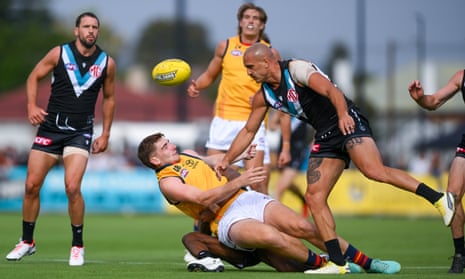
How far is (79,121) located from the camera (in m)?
11.2

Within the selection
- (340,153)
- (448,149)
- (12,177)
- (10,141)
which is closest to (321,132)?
(340,153)

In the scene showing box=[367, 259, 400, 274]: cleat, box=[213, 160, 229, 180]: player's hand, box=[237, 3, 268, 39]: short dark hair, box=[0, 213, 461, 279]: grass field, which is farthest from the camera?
box=[237, 3, 268, 39]: short dark hair

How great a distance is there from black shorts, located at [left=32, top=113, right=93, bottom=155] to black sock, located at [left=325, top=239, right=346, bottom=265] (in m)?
3.39

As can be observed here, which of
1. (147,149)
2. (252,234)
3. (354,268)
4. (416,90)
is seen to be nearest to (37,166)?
(147,149)

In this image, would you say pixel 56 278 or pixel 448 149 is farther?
pixel 448 149

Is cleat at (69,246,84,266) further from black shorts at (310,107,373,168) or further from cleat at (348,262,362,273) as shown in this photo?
cleat at (348,262,362,273)

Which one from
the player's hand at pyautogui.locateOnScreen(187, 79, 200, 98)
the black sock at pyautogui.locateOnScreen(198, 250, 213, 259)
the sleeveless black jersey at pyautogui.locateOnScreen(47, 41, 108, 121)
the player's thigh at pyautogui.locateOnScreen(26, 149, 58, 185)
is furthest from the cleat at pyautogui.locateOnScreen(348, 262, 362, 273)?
the player's hand at pyautogui.locateOnScreen(187, 79, 200, 98)

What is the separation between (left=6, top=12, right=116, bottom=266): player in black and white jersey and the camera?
1109 cm

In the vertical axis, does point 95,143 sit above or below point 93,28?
below

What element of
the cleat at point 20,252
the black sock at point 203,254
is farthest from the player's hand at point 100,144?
the black sock at point 203,254

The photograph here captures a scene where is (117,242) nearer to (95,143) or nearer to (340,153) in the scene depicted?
(95,143)

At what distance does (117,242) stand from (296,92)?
7.07 m

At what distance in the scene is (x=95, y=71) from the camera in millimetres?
11250

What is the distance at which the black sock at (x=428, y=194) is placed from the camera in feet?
30.1
